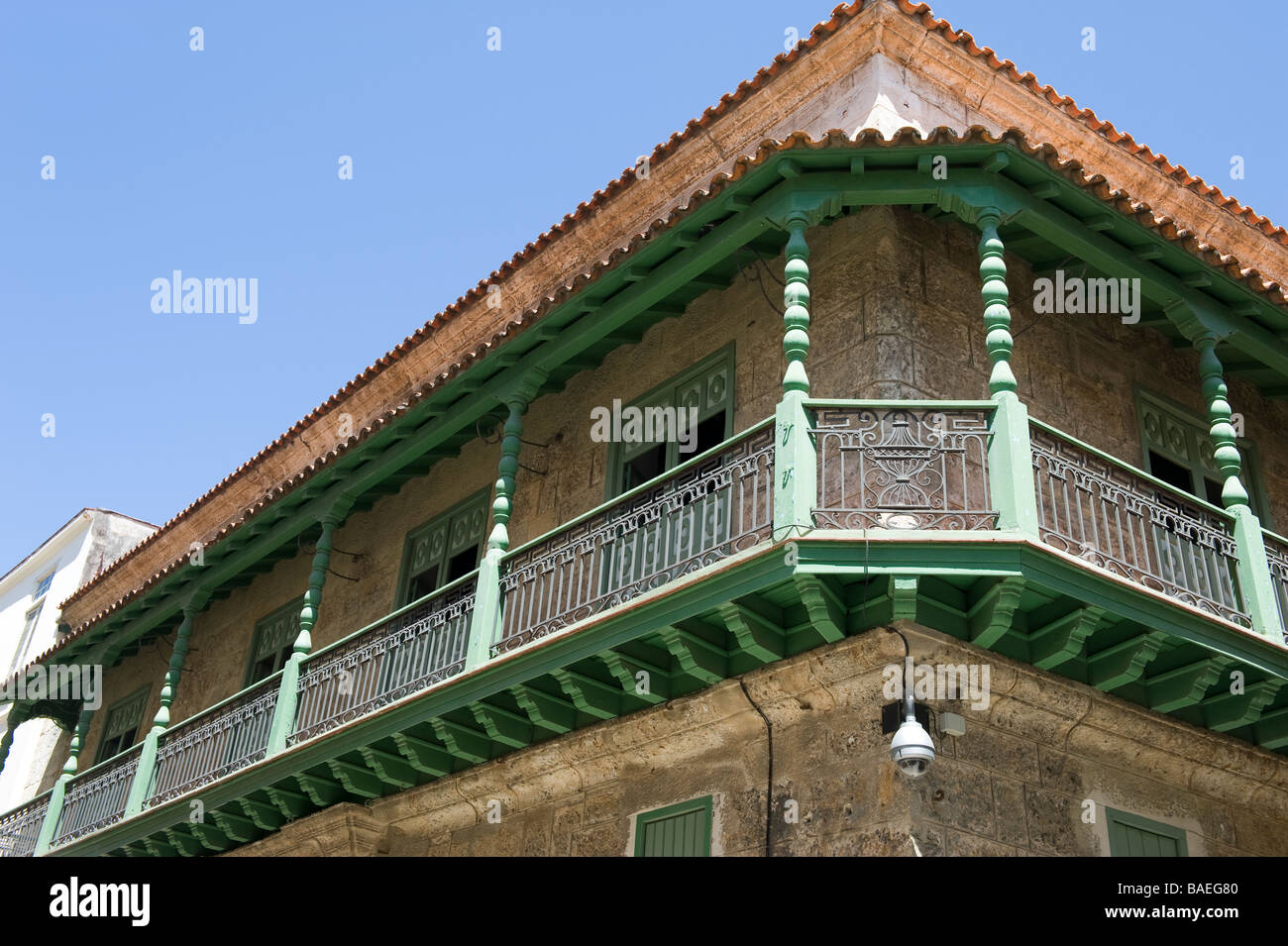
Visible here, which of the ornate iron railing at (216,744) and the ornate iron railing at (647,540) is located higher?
the ornate iron railing at (647,540)

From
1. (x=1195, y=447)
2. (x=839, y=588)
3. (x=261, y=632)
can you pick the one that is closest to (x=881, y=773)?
(x=839, y=588)

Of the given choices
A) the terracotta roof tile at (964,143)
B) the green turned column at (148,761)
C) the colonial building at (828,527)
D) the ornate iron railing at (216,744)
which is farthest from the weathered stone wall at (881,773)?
the green turned column at (148,761)

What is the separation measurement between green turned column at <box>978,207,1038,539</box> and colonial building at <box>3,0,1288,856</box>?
0.07 feet

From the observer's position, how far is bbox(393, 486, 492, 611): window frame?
35.0 feet

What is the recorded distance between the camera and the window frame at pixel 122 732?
576 inches

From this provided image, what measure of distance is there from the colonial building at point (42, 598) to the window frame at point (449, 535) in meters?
9.53

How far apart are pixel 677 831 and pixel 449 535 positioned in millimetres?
4308

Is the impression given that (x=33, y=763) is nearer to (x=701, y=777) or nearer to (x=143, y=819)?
(x=143, y=819)

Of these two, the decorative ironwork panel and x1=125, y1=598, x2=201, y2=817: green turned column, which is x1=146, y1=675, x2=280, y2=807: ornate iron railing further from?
the decorative ironwork panel

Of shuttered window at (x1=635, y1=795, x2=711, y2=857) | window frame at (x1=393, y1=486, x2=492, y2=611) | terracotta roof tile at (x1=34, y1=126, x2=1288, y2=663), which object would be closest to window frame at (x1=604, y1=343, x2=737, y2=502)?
terracotta roof tile at (x1=34, y1=126, x2=1288, y2=663)

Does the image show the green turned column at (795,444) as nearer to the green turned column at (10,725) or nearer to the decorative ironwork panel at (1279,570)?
the decorative ironwork panel at (1279,570)

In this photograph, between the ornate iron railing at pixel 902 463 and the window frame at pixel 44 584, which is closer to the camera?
the ornate iron railing at pixel 902 463
